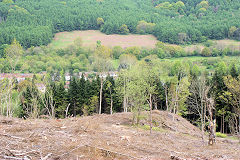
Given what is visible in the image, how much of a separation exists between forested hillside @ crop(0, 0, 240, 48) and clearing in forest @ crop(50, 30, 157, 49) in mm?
3787

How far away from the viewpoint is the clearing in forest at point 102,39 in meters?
116

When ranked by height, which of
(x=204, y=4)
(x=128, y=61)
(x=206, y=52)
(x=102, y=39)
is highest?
(x=204, y=4)

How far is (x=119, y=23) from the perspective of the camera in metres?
138

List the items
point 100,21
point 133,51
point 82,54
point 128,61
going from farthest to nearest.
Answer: point 100,21 → point 133,51 → point 82,54 → point 128,61

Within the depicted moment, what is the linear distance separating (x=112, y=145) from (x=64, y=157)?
2800 millimetres

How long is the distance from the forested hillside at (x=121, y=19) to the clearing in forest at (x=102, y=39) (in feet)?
12.4

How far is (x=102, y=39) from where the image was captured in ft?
407

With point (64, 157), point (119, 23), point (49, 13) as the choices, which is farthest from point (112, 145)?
point (49, 13)

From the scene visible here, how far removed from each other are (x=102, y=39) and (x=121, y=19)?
2582cm

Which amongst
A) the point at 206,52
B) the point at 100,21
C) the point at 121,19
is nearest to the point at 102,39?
the point at 100,21

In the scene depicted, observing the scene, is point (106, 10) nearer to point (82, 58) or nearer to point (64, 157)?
point (82, 58)

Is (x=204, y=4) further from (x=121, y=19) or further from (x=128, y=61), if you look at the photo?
(x=128, y=61)

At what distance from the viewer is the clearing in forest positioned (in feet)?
381

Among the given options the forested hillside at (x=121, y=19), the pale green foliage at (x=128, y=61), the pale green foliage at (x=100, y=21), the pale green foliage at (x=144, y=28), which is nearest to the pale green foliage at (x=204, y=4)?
the forested hillside at (x=121, y=19)
